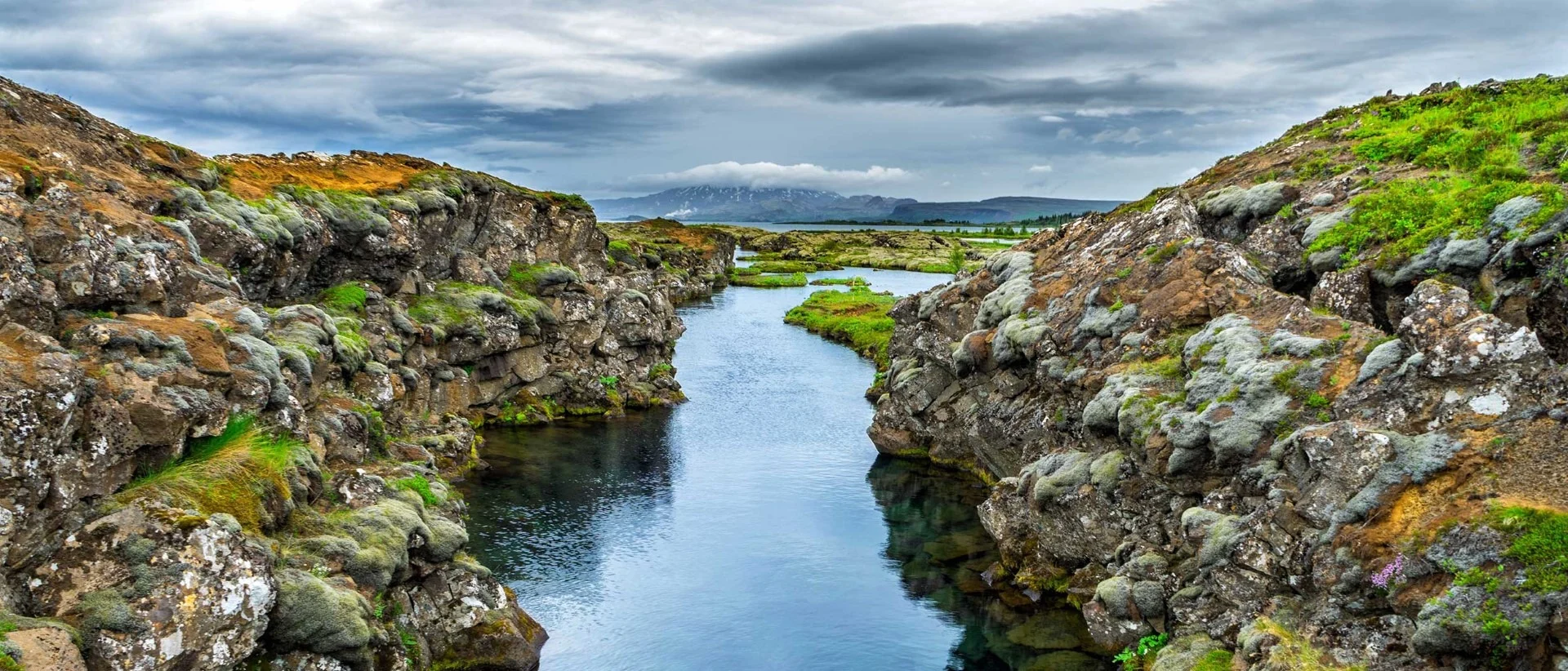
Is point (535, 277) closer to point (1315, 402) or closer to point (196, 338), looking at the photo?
point (196, 338)

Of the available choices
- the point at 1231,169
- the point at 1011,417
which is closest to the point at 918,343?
the point at 1011,417

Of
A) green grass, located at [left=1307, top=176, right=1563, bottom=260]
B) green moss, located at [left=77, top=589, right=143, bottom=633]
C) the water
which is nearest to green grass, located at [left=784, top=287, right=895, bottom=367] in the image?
the water

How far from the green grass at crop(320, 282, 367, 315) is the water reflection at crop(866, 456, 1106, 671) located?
35254mm

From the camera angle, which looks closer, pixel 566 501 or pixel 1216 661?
pixel 1216 661

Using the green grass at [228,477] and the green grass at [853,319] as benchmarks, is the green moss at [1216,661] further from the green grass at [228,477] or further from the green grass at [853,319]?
the green grass at [853,319]

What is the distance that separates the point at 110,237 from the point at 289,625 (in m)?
18.5

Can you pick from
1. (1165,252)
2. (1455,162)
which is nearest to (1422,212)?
(1455,162)

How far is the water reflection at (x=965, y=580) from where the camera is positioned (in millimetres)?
39781

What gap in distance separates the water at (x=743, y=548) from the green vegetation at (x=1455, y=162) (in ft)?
72.5

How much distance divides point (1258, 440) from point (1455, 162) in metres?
23.6

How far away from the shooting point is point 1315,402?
3450 centimetres

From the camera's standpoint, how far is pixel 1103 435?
4497cm

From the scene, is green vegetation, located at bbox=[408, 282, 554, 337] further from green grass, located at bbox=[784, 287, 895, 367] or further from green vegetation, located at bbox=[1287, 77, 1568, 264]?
green vegetation, located at bbox=[1287, 77, 1568, 264]

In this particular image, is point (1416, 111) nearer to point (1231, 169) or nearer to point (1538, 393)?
point (1231, 169)
